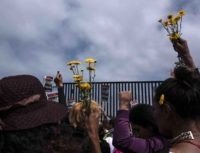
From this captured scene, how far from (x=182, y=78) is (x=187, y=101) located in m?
0.17

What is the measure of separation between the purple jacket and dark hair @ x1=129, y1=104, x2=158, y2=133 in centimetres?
29

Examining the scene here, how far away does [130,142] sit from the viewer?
3070 mm

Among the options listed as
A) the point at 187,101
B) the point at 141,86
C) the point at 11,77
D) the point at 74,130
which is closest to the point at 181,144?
the point at 187,101

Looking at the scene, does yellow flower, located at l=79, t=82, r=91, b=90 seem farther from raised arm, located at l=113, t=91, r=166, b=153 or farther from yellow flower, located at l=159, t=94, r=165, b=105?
yellow flower, located at l=159, t=94, r=165, b=105

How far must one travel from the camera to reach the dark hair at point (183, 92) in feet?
7.81

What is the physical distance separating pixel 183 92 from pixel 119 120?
87 centimetres

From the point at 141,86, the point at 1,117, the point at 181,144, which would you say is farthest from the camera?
the point at 141,86

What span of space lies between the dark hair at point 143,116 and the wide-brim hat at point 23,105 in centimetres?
158

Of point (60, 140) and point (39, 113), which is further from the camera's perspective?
point (60, 140)

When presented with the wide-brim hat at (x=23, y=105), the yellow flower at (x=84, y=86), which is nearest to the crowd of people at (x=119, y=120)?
the wide-brim hat at (x=23, y=105)

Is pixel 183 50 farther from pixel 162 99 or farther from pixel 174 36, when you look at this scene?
pixel 162 99

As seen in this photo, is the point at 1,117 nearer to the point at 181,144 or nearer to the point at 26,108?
the point at 26,108

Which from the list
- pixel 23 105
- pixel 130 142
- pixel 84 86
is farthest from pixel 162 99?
pixel 23 105

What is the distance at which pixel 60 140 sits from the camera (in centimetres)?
259
